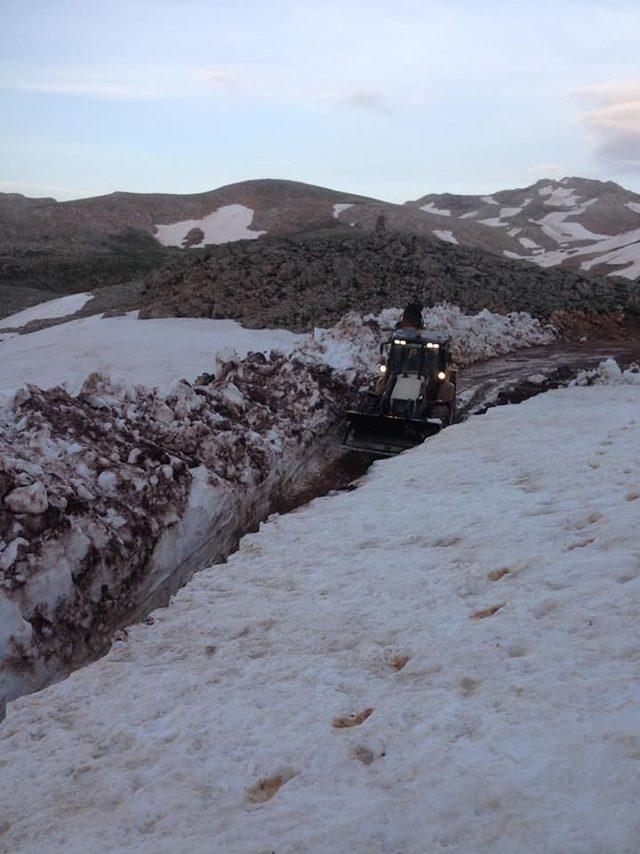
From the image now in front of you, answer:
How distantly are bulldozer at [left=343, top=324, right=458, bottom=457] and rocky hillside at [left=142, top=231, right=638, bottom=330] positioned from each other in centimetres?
995

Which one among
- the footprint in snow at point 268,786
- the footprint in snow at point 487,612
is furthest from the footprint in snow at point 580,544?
the footprint in snow at point 268,786

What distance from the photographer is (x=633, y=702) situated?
13.9ft

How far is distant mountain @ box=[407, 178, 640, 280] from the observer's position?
73.2m

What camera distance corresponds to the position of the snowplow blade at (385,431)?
14656 millimetres

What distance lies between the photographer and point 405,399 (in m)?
15.5

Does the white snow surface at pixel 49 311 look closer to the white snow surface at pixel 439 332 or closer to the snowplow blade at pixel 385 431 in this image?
the white snow surface at pixel 439 332

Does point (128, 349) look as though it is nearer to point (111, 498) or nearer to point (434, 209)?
point (111, 498)

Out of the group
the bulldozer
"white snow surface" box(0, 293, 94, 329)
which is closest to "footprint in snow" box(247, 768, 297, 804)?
the bulldozer

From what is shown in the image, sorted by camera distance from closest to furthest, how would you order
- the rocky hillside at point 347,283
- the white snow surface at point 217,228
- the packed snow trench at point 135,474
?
the packed snow trench at point 135,474 < the rocky hillside at point 347,283 < the white snow surface at point 217,228

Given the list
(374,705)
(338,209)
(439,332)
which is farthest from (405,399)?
(338,209)

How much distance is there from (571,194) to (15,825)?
5161 inches

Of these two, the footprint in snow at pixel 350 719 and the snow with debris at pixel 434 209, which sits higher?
the snow with debris at pixel 434 209

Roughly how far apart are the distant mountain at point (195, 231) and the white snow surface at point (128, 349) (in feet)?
51.6

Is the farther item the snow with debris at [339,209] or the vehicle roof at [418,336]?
the snow with debris at [339,209]
